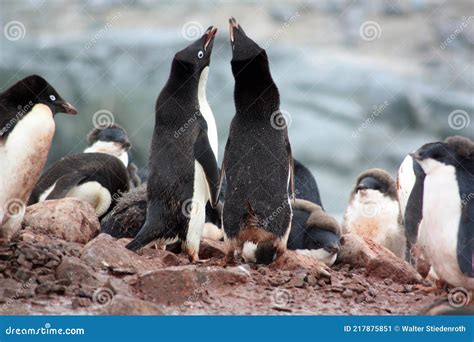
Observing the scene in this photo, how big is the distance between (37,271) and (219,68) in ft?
42.8

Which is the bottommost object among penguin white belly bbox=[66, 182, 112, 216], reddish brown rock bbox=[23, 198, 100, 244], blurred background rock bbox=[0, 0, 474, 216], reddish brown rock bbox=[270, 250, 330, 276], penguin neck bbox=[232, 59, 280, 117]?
reddish brown rock bbox=[270, 250, 330, 276]

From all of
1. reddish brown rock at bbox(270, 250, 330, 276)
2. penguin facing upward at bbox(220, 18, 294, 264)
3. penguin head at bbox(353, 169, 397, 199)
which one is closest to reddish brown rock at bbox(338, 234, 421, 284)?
reddish brown rock at bbox(270, 250, 330, 276)

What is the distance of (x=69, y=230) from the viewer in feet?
15.3

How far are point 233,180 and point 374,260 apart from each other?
0.97 m

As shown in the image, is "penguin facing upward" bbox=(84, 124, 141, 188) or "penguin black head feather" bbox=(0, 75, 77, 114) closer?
"penguin black head feather" bbox=(0, 75, 77, 114)

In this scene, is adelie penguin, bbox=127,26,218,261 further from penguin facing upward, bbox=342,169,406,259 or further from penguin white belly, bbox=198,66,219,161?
penguin facing upward, bbox=342,169,406,259

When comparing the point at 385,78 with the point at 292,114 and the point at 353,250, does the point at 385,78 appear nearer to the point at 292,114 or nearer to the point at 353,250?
the point at 292,114

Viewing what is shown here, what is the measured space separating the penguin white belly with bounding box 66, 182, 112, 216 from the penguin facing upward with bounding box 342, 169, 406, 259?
1873 millimetres

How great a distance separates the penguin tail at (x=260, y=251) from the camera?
14.9 feet

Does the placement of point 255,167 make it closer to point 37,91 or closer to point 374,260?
point 374,260

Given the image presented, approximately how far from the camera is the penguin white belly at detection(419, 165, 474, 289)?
13.4ft

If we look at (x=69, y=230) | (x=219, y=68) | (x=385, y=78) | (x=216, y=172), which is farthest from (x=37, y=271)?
(x=385, y=78)
